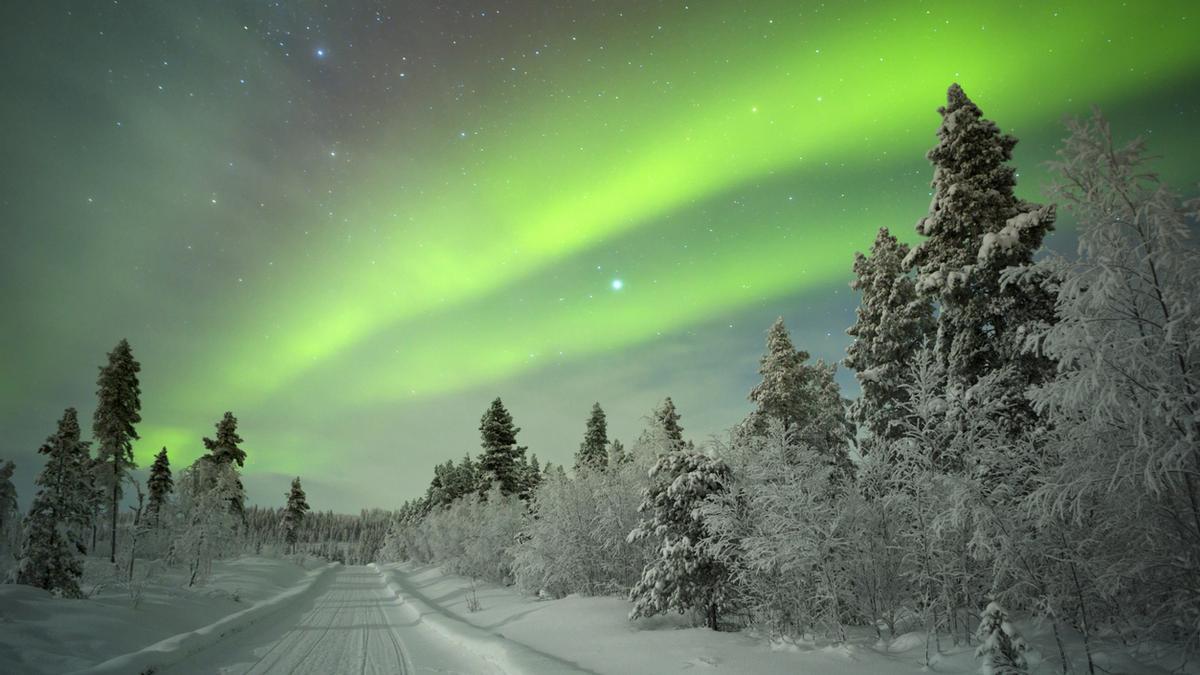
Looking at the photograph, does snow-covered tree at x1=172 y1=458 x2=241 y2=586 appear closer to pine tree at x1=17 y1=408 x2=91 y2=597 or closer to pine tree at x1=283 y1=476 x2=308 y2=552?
pine tree at x1=17 y1=408 x2=91 y2=597

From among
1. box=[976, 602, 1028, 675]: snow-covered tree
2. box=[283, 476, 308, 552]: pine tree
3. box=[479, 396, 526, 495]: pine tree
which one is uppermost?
box=[479, 396, 526, 495]: pine tree

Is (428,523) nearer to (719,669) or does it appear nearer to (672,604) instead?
(672,604)

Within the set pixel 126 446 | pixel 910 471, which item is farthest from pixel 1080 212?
pixel 126 446

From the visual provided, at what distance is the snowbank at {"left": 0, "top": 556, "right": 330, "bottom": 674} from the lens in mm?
10211

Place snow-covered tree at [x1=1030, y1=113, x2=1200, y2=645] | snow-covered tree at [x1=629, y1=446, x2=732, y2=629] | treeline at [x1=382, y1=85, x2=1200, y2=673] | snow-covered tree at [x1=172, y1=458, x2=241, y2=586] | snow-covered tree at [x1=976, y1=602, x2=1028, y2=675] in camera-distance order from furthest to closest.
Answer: snow-covered tree at [x1=172, y1=458, x2=241, y2=586], snow-covered tree at [x1=629, y1=446, x2=732, y2=629], snow-covered tree at [x1=976, y1=602, x2=1028, y2=675], treeline at [x1=382, y1=85, x2=1200, y2=673], snow-covered tree at [x1=1030, y1=113, x2=1200, y2=645]

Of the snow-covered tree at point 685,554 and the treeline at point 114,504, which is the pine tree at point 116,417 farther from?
the snow-covered tree at point 685,554

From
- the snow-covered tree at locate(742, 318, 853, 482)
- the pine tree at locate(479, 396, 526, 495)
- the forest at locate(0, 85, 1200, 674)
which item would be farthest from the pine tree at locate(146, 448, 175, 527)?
the snow-covered tree at locate(742, 318, 853, 482)

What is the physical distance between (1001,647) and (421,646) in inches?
488

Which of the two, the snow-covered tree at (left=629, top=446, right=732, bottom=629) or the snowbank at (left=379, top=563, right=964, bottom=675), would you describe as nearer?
the snowbank at (left=379, top=563, right=964, bottom=675)

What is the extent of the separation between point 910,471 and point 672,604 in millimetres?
7020

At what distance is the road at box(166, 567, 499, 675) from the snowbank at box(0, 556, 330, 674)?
0.68 meters

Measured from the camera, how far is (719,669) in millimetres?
10008

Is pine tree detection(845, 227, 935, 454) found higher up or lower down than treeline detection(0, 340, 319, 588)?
higher up

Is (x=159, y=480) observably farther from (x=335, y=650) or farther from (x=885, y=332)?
(x=885, y=332)
